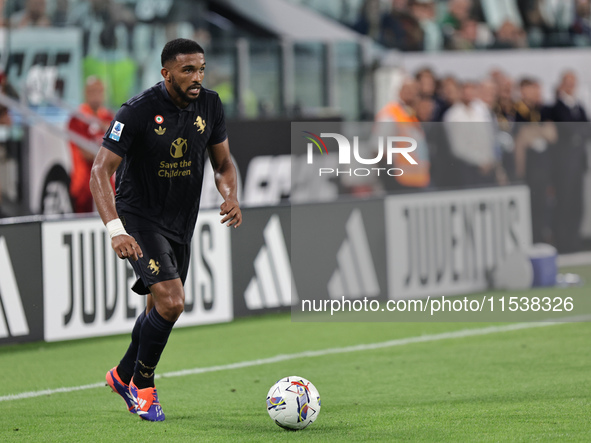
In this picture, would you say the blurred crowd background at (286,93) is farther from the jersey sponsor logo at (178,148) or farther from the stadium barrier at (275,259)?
the jersey sponsor logo at (178,148)

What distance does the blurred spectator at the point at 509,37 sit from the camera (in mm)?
21609

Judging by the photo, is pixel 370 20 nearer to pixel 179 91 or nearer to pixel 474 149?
pixel 474 149

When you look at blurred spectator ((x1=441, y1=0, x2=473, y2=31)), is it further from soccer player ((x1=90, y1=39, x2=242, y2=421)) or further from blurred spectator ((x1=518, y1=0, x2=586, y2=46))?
soccer player ((x1=90, y1=39, x2=242, y2=421))

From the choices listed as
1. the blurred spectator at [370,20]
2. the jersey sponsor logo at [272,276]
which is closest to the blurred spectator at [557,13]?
the blurred spectator at [370,20]

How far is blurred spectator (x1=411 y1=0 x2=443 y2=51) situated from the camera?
21297 millimetres

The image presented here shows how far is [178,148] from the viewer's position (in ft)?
20.9

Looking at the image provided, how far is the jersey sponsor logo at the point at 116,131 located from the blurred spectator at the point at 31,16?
8764 millimetres

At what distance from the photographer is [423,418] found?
6.37 meters

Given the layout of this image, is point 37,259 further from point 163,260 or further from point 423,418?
point 423,418

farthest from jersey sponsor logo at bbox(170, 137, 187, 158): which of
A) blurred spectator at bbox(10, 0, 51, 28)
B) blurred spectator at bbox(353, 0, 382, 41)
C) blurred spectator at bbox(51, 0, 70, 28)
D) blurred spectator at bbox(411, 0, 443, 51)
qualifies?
blurred spectator at bbox(411, 0, 443, 51)

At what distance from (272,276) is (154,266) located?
185 inches

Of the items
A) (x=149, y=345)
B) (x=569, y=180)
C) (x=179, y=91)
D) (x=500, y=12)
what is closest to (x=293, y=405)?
(x=149, y=345)

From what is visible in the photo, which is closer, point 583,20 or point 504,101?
point 504,101

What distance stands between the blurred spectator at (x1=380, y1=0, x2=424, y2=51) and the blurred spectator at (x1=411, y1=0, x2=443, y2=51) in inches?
4.8
